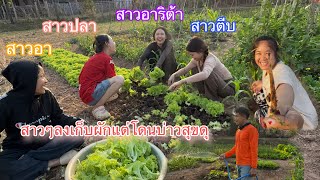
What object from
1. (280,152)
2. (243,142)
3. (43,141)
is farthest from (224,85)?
(43,141)

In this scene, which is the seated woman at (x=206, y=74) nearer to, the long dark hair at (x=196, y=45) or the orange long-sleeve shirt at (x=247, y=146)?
the long dark hair at (x=196, y=45)

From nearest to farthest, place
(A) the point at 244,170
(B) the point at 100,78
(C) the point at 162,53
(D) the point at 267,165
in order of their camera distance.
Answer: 1. (A) the point at 244,170
2. (D) the point at 267,165
3. (B) the point at 100,78
4. (C) the point at 162,53

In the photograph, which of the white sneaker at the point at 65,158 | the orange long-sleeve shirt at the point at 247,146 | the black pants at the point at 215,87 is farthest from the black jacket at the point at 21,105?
the orange long-sleeve shirt at the point at 247,146

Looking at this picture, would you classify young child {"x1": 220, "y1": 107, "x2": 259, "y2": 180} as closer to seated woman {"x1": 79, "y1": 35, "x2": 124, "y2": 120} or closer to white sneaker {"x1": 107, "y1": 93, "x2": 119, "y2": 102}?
seated woman {"x1": 79, "y1": 35, "x2": 124, "y2": 120}

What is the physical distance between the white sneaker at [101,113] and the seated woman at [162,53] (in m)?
1.21

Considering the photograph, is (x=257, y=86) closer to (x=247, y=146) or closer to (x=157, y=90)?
(x=247, y=146)

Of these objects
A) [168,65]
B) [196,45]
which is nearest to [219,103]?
[196,45]

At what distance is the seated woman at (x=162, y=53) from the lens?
206 inches

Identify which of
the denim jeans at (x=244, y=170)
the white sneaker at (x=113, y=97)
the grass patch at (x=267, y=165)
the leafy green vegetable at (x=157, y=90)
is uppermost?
the leafy green vegetable at (x=157, y=90)

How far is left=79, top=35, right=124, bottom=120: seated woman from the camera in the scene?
4496mm

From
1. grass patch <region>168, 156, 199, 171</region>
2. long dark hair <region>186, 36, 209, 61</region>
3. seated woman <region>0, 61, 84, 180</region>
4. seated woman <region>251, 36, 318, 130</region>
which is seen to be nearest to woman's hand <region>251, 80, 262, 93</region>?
seated woman <region>251, 36, 318, 130</region>

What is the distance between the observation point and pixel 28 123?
345cm

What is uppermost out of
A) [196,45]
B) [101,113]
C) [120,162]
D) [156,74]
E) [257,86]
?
[196,45]

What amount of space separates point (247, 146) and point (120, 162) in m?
1.34
